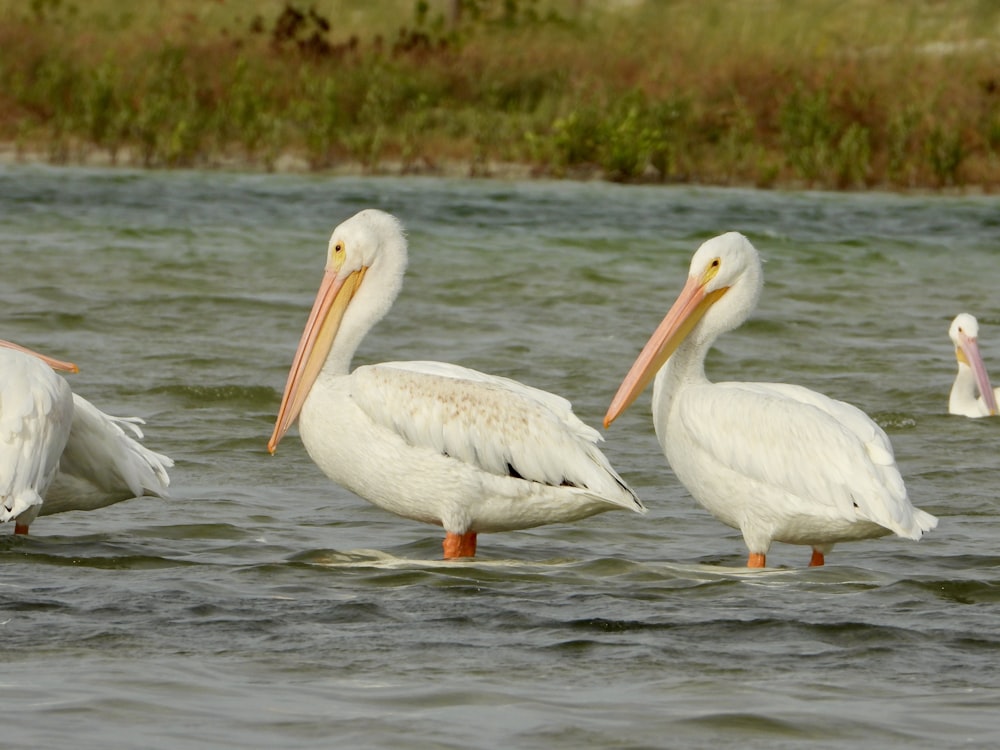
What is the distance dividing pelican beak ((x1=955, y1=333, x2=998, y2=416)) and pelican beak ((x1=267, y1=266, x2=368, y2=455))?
389 cm

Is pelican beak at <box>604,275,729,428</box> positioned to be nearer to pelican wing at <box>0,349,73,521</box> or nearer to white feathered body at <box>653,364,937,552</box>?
white feathered body at <box>653,364,937,552</box>

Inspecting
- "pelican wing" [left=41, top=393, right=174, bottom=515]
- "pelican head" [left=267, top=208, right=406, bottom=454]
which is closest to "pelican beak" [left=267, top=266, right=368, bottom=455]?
"pelican head" [left=267, top=208, right=406, bottom=454]

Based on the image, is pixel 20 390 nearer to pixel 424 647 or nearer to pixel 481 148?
pixel 424 647

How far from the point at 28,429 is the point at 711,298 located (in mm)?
2202

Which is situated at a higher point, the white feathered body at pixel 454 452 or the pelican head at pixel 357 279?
the pelican head at pixel 357 279

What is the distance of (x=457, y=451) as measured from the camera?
18.8 ft

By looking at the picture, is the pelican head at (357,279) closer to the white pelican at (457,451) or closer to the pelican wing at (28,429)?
the white pelican at (457,451)

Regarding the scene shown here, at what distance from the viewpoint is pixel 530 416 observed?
577cm

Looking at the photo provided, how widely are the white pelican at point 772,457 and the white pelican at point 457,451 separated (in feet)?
0.66

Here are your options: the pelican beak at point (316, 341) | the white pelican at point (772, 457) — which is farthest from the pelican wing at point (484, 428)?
the pelican beak at point (316, 341)

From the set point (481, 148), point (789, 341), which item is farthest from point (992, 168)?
point (789, 341)

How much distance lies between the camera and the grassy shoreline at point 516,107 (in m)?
20.0

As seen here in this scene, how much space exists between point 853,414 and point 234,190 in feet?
44.7

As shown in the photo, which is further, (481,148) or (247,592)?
(481,148)
